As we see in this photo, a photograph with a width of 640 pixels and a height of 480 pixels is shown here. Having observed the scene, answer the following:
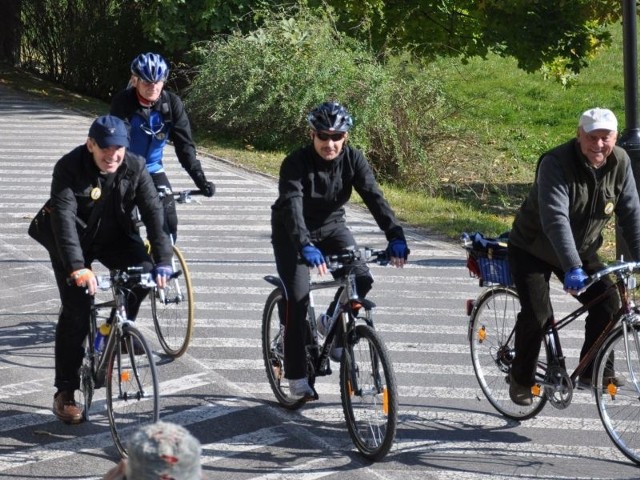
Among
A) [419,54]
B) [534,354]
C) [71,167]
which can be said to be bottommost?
[534,354]

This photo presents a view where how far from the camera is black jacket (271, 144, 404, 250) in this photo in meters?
6.82

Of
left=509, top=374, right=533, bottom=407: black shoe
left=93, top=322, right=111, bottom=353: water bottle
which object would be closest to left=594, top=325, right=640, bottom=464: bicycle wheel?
left=509, top=374, right=533, bottom=407: black shoe

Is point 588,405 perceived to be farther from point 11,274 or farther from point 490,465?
point 11,274

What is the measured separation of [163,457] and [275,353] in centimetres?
445

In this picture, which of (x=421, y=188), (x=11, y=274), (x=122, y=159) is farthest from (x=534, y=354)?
(x=421, y=188)

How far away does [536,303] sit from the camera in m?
6.73

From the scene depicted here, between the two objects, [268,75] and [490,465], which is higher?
[268,75]

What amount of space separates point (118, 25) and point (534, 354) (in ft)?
58.0

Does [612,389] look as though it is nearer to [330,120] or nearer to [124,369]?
[330,120]

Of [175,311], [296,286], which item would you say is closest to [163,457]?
[296,286]

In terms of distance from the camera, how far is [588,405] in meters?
7.53

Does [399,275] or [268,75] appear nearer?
[399,275]

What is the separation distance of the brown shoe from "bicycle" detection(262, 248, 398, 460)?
1.32m

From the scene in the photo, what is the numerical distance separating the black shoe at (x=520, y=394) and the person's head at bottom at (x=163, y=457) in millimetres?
4125
